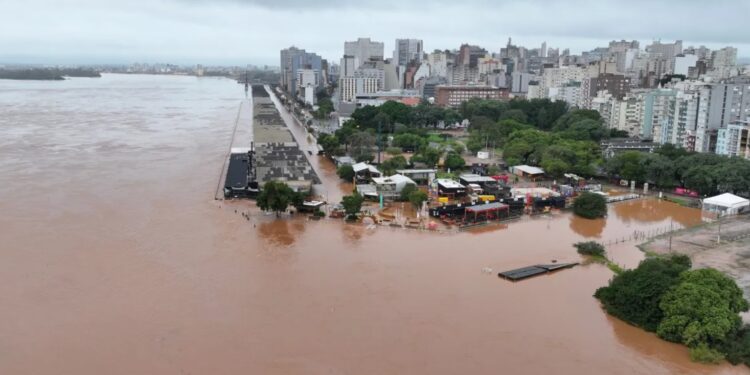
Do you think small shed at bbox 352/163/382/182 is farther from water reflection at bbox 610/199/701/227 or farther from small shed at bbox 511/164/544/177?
water reflection at bbox 610/199/701/227

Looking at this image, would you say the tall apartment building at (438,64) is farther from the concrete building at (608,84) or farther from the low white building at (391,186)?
the low white building at (391,186)

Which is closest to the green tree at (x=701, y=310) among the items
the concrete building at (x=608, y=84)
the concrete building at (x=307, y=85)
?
the concrete building at (x=608, y=84)

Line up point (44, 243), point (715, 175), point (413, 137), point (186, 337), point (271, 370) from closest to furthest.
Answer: point (271, 370) → point (186, 337) → point (44, 243) → point (715, 175) → point (413, 137)

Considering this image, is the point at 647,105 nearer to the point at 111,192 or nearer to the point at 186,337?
the point at 111,192

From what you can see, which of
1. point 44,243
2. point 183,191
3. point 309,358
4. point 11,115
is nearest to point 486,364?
point 309,358

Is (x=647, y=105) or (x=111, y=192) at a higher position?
(x=647, y=105)
